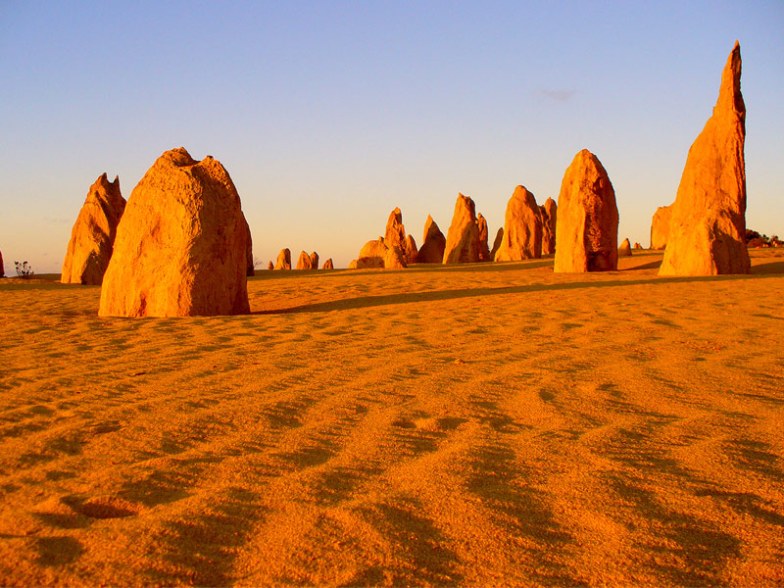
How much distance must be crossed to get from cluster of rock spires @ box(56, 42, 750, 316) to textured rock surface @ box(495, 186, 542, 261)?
5.27 metres

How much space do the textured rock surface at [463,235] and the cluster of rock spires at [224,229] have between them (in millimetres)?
5931

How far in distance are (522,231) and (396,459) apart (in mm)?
24952

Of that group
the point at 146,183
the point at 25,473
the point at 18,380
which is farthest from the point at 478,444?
the point at 146,183

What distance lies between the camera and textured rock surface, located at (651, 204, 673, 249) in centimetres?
3181

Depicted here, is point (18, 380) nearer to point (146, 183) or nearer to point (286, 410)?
point (286, 410)

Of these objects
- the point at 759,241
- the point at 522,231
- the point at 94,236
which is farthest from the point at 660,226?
the point at 94,236

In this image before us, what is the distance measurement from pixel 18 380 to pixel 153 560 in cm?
286

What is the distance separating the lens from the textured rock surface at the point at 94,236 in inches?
619

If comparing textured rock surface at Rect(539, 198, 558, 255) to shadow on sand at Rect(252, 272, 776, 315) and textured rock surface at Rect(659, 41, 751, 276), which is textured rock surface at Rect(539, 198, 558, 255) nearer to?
textured rock surface at Rect(659, 41, 751, 276)

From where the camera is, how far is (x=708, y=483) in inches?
98.2

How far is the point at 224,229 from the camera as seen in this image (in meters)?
7.57

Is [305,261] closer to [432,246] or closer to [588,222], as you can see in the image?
[432,246]

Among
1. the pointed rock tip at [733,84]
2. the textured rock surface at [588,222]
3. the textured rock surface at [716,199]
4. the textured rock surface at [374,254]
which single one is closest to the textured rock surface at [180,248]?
the textured rock surface at [716,199]

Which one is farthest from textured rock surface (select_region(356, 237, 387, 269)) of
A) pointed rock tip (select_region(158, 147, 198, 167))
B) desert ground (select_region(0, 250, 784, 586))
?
desert ground (select_region(0, 250, 784, 586))
